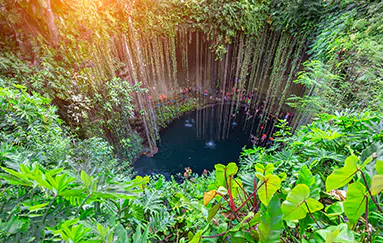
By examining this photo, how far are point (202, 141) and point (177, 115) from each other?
1.19m

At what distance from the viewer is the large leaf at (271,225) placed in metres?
0.50

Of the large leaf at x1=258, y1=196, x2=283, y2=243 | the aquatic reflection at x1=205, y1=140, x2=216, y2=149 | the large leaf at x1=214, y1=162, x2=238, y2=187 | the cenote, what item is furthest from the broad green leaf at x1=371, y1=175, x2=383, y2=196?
the aquatic reflection at x1=205, y1=140, x2=216, y2=149

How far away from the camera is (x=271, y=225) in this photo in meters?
0.51

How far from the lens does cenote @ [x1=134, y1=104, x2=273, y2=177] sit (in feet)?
13.0

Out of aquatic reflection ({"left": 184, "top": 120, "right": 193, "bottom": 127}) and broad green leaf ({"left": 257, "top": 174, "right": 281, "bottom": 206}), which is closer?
broad green leaf ({"left": 257, "top": 174, "right": 281, "bottom": 206})

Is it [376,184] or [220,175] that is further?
[220,175]

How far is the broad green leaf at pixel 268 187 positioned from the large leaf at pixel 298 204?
4 cm

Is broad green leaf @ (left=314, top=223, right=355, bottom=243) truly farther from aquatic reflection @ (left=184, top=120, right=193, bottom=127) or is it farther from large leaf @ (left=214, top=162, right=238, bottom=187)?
aquatic reflection @ (left=184, top=120, right=193, bottom=127)

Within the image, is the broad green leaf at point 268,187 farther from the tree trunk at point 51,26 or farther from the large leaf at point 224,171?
the tree trunk at point 51,26

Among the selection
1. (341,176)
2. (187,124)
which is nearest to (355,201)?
(341,176)

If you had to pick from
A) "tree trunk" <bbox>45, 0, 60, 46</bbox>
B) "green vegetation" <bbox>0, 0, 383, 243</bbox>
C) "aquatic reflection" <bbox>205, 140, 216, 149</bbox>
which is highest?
"tree trunk" <bbox>45, 0, 60, 46</bbox>

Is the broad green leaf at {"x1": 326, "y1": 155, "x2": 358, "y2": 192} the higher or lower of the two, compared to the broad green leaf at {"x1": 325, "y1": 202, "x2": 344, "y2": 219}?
higher

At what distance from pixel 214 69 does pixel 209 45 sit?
0.99m

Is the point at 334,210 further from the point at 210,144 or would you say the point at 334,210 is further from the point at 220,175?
the point at 210,144
